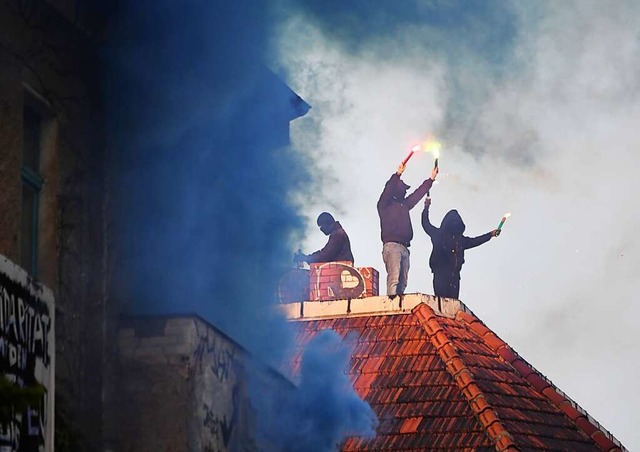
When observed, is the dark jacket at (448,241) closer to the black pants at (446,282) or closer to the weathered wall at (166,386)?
the black pants at (446,282)

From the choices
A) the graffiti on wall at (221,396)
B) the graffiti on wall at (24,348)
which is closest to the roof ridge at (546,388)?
the graffiti on wall at (221,396)

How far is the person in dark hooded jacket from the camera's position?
A: 23.0 m

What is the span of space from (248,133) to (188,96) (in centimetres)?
106

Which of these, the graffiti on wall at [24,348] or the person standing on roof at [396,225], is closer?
the graffiti on wall at [24,348]

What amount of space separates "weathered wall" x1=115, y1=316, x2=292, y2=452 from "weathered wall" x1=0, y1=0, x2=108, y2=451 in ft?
0.75

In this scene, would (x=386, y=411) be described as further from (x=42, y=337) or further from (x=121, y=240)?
(x=42, y=337)

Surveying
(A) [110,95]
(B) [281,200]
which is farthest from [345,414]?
(A) [110,95]

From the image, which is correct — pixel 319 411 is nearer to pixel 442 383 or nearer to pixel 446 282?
pixel 442 383

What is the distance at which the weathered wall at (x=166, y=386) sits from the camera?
1246 cm

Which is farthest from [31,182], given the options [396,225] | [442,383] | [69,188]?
[396,225]

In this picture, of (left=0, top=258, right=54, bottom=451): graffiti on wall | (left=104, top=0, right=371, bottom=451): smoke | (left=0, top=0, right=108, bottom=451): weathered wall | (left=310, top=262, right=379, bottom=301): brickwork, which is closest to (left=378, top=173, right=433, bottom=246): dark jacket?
(left=310, top=262, right=379, bottom=301): brickwork

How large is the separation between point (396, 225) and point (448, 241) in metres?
1.27

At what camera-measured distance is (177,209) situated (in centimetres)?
1397

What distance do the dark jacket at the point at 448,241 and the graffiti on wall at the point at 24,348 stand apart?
13417 mm
